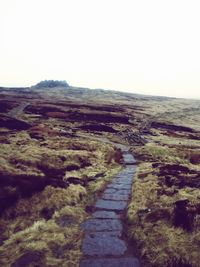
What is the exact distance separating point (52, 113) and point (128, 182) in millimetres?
56546

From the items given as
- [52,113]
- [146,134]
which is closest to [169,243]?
[146,134]

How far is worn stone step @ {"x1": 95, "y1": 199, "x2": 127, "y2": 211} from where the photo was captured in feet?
56.3

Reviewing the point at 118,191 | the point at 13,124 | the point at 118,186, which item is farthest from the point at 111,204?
the point at 13,124

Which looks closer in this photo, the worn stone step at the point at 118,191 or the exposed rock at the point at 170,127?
the worn stone step at the point at 118,191

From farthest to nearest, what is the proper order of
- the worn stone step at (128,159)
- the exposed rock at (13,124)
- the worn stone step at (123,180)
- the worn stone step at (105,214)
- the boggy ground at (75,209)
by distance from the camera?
the exposed rock at (13,124) → the worn stone step at (128,159) → the worn stone step at (123,180) → the worn stone step at (105,214) → the boggy ground at (75,209)

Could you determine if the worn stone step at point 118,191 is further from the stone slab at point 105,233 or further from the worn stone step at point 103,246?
the worn stone step at point 103,246

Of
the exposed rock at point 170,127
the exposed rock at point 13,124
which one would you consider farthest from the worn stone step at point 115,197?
the exposed rock at point 170,127

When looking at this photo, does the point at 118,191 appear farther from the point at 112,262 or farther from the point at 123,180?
the point at 112,262

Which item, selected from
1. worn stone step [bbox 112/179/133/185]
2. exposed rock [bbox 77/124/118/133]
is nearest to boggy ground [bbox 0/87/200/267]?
worn stone step [bbox 112/179/133/185]

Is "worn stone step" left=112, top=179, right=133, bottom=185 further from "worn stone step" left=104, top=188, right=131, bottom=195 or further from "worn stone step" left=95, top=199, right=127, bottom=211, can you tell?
"worn stone step" left=95, top=199, right=127, bottom=211

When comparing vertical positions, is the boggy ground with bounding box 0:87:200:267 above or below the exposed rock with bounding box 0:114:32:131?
above

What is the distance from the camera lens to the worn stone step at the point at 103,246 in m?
12.2

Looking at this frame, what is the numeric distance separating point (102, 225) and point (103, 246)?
214cm

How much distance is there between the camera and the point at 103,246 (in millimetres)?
12664
